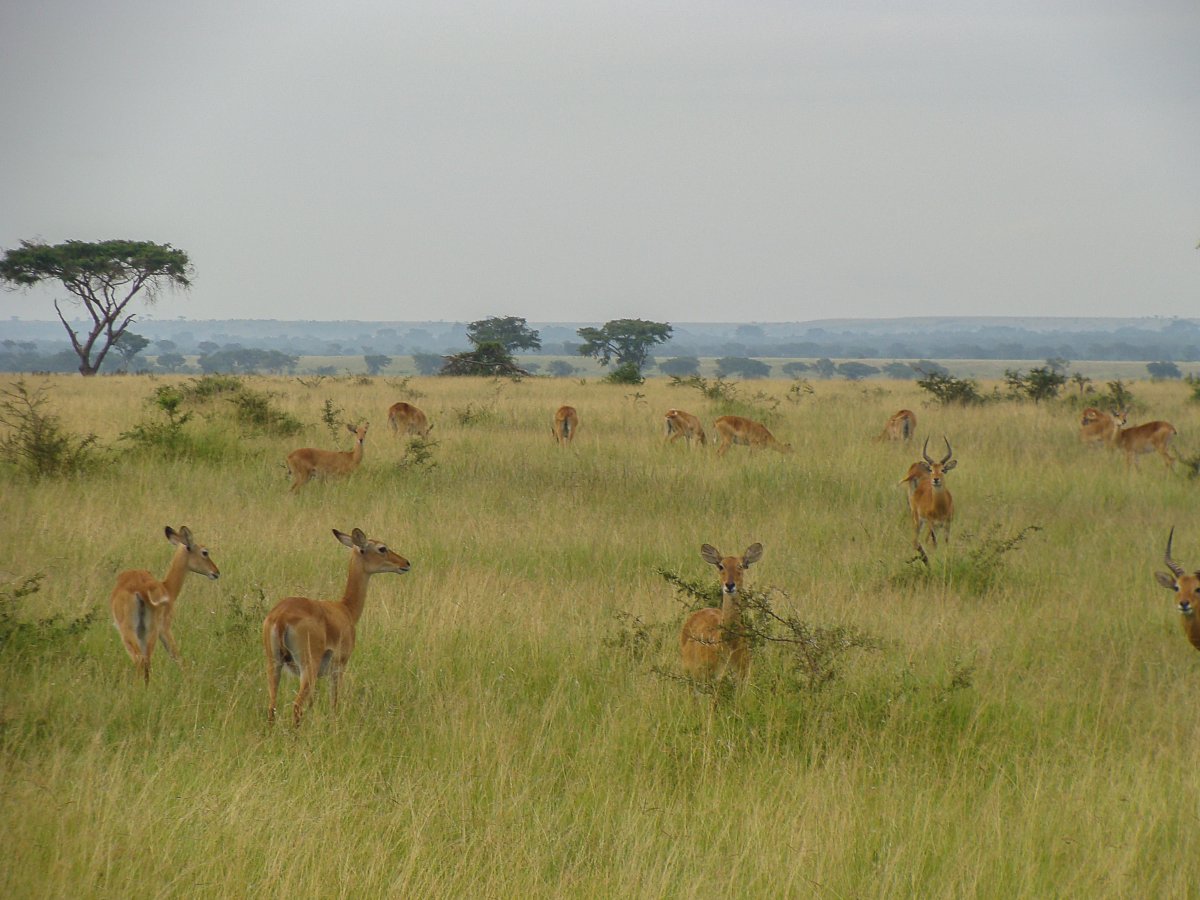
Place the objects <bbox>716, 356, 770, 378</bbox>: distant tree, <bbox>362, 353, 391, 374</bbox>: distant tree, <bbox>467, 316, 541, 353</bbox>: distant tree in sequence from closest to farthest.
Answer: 1. <bbox>467, 316, 541, 353</bbox>: distant tree
2. <bbox>716, 356, 770, 378</bbox>: distant tree
3. <bbox>362, 353, 391, 374</bbox>: distant tree

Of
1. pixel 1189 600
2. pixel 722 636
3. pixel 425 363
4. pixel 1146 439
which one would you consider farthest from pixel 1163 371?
pixel 722 636

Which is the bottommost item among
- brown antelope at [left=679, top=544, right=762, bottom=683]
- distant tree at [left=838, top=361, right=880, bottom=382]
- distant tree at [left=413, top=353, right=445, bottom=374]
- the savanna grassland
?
distant tree at [left=838, top=361, right=880, bottom=382]

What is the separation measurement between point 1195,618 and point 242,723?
17.0 ft

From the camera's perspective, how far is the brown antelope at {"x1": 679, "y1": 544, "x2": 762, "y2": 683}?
559cm

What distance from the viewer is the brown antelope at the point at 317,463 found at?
11.2 m

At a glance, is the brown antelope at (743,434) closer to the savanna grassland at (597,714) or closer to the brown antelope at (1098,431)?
the brown antelope at (1098,431)

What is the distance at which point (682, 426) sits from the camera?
1582 centimetres

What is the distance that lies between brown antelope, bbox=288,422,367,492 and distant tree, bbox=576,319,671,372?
54.0 meters

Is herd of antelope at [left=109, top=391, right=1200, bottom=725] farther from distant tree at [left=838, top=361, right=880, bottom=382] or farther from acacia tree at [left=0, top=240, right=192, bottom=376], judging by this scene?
distant tree at [left=838, top=361, right=880, bottom=382]

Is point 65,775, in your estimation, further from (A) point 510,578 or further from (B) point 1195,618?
(B) point 1195,618

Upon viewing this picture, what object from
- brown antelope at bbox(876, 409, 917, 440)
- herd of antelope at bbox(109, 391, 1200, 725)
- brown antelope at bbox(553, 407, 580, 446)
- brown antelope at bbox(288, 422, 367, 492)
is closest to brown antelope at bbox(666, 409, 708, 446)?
brown antelope at bbox(553, 407, 580, 446)

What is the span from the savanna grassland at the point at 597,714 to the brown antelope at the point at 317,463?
0.52 meters

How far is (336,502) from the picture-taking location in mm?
10562

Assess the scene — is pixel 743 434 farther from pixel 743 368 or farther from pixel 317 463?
pixel 743 368
